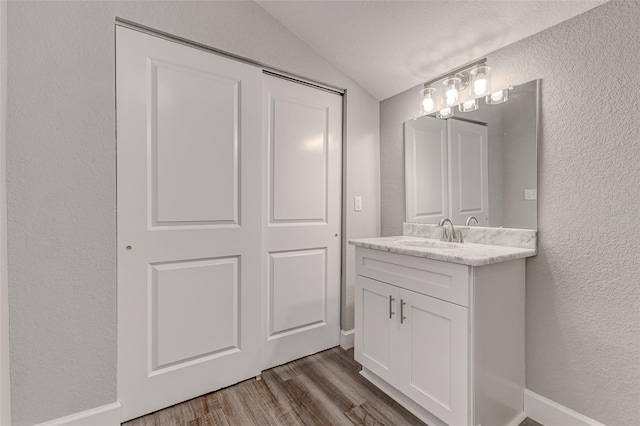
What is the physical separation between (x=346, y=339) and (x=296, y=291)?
1.92 ft

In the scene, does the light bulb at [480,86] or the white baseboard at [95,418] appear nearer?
the white baseboard at [95,418]

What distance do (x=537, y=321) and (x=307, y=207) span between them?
148 cm

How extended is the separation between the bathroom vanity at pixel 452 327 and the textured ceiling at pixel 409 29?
1.05 metres

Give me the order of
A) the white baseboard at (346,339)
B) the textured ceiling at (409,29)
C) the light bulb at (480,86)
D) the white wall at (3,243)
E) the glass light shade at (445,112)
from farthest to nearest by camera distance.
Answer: the white baseboard at (346,339) < the glass light shade at (445,112) < the light bulb at (480,86) < the textured ceiling at (409,29) < the white wall at (3,243)

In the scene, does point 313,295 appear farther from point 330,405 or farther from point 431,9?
point 431,9

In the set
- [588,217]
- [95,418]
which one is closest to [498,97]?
[588,217]

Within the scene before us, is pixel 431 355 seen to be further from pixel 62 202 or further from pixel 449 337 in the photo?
pixel 62 202

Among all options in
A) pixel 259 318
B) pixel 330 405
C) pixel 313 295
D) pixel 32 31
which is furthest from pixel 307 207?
pixel 32 31

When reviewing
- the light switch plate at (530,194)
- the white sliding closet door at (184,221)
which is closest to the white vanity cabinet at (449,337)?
the light switch plate at (530,194)

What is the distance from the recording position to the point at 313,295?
7.42ft

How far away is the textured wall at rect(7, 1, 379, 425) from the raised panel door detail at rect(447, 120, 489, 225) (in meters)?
1.81

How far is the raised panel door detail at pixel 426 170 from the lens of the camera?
82.9 inches

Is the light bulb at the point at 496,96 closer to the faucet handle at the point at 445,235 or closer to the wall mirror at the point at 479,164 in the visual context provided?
the wall mirror at the point at 479,164

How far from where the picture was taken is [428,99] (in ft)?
6.69
